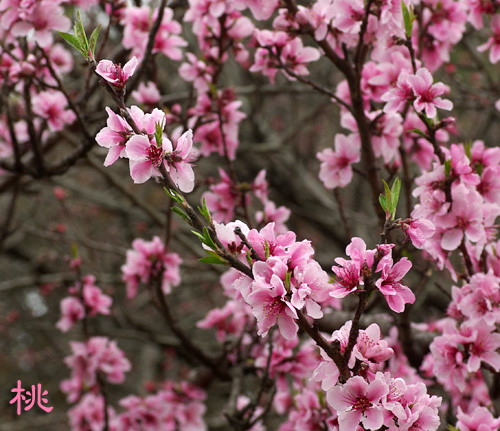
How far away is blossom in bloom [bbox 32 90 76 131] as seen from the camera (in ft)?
8.93

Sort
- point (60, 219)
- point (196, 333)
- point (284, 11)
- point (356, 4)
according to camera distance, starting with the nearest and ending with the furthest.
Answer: point (356, 4)
point (284, 11)
point (196, 333)
point (60, 219)

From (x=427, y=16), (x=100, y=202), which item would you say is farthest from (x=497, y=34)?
(x=100, y=202)

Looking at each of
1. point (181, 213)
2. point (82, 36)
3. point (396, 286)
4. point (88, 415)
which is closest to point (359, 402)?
point (396, 286)

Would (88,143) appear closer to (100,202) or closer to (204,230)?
(204,230)

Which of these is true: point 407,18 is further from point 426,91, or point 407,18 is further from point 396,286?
point 396,286

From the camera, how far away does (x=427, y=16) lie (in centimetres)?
262

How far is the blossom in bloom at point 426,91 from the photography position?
1.83 meters

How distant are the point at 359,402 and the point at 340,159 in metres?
1.36

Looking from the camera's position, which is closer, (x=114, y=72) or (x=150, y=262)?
(x=114, y=72)

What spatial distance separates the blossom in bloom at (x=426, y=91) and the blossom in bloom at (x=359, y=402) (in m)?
1.01

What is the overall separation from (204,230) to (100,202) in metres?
3.96

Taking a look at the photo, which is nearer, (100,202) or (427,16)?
(427,16)

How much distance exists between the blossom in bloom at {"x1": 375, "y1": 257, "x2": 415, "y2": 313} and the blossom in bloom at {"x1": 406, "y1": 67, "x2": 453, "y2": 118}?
2.41 ft

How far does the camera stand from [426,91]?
1.86 meters
